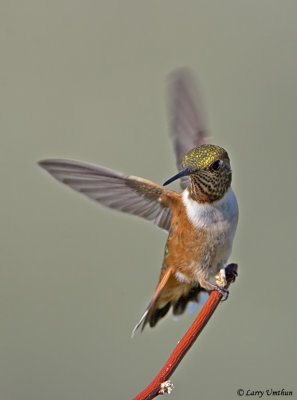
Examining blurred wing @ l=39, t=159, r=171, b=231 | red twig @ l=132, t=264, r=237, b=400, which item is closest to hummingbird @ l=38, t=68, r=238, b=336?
blurred wing @ l=39, t=159, r=171, b=231

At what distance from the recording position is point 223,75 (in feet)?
20.7

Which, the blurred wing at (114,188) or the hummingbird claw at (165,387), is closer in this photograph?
the hummingbird claw at (165,387)

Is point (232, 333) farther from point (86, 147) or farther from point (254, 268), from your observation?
point (86, 147)

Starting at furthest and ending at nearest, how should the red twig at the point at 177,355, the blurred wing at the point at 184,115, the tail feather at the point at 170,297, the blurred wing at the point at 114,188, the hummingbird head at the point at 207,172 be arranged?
the blurred wing at the point at 184,115 < the tail feather at the point at 170,297 < the hummingbird head at the point at 207,172 < the blurred wing at the point at 114,188 < the red twig at the point at 177,355

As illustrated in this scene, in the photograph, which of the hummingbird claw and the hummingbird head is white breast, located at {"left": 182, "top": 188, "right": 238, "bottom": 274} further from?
the hummingbird claw

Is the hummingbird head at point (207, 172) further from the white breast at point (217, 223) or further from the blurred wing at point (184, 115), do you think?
the blurred wing at point (184, 115)

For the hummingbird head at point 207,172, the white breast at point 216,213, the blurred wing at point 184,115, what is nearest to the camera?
the hummingbird head at point 207,172

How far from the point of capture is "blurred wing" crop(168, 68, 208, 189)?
334 cm

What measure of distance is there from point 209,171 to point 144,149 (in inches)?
105

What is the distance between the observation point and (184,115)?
3.39 meters

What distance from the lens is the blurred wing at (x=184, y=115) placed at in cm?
334

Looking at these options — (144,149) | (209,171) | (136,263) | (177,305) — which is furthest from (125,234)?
(209,171)

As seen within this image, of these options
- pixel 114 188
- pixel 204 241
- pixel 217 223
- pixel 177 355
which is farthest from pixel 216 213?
pixel 177 355

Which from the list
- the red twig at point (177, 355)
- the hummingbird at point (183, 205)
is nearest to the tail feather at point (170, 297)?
the hummingbird at point (183, 205)
